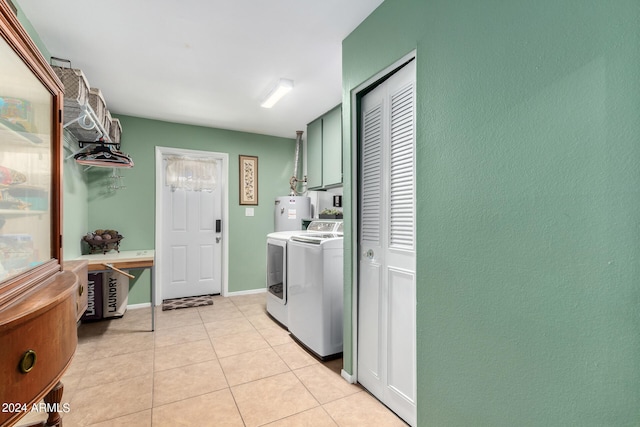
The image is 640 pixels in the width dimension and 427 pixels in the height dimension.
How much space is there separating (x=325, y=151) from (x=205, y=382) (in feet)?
8.55

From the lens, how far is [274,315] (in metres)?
3.42

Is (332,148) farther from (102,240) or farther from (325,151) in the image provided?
(102,240)

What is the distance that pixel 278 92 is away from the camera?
2.99m

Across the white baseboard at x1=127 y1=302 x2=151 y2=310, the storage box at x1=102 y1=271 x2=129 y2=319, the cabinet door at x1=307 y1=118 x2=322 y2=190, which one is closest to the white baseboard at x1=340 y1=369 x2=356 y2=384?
the cabinet door at x1=307 y1=118 x2=322 y2=190

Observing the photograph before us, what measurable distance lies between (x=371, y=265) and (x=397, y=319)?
1.24 ft

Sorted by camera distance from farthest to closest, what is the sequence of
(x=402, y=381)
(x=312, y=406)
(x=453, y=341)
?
(x=312, y=406) < (x=402, y=381) < (x=453, y=341)

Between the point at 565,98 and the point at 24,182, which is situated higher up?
the point at 565,98

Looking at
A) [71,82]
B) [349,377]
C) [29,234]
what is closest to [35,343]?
[29,234]

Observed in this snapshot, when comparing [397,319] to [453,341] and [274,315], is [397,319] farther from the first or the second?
[274,315]

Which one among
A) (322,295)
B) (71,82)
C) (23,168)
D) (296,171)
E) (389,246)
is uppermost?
(71,82)

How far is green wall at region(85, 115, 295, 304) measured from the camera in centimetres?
378

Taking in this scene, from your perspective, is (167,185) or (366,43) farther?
(167,185)

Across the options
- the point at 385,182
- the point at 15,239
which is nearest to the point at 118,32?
the point at 15,239

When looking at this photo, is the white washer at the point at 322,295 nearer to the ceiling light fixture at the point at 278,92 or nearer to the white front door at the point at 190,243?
the ceiling light fixture at the point at 278,92
